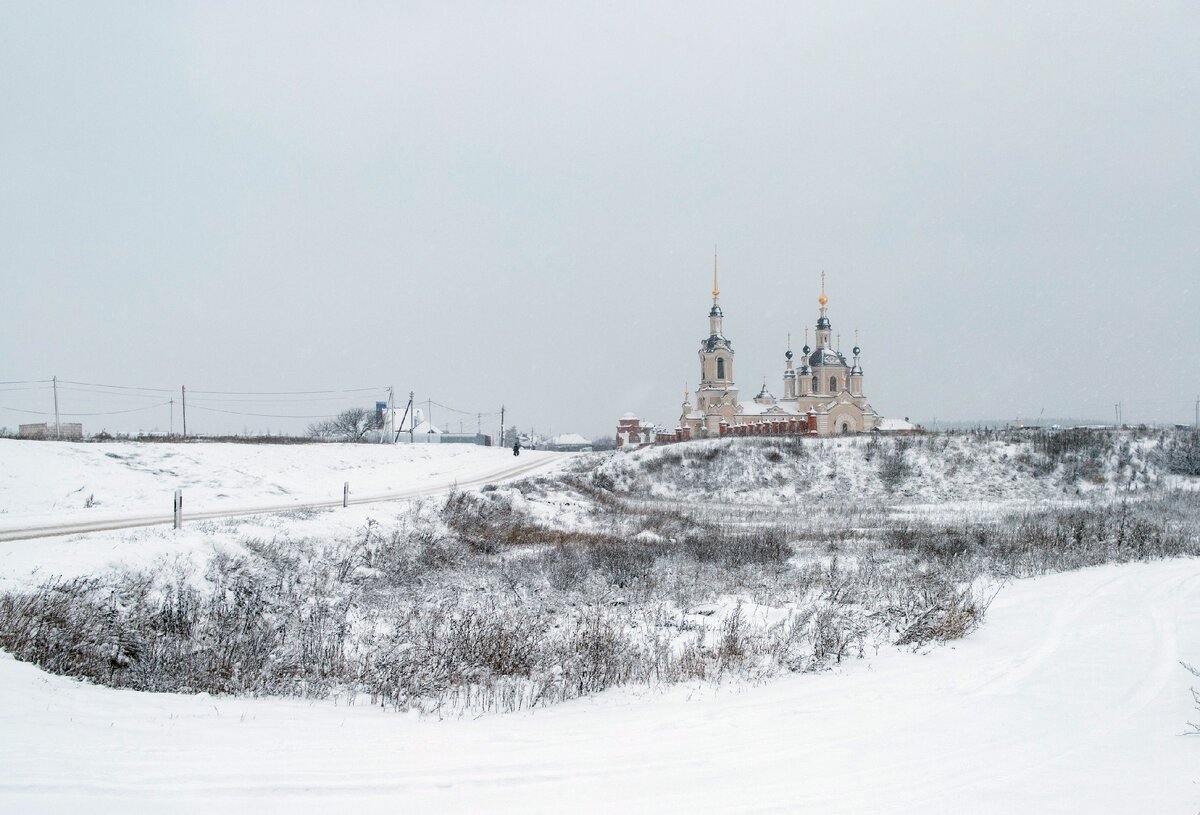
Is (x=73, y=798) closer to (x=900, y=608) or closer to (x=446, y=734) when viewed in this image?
(x=446, y=734)

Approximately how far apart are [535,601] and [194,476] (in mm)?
21081

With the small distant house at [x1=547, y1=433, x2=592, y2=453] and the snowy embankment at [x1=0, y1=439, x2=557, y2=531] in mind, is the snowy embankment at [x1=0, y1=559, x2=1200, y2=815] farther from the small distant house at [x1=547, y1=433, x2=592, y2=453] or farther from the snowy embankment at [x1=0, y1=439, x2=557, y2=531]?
the small distant house at [x1=547, y1=433, x2=592, y2=453]

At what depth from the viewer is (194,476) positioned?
28.3 metres

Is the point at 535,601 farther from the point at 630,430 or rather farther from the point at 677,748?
the point at 630,430

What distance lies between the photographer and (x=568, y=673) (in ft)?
28.4

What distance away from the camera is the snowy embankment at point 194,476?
20.9 m

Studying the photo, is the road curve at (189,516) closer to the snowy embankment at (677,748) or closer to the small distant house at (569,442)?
the snowy embankment at (677,748)

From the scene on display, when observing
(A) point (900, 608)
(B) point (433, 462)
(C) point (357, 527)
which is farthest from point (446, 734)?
(B) point (433, 462)

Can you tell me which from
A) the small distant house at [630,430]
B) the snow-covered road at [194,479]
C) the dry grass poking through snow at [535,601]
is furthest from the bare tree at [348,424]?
the dry grass poking through snow at [535,601]

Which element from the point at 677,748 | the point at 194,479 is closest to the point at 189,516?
the point at 194,479

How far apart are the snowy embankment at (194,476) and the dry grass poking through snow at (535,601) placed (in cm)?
631

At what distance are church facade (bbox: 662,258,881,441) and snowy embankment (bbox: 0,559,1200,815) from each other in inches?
2871

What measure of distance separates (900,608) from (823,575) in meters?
4.86

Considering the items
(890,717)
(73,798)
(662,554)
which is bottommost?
(662,554)
